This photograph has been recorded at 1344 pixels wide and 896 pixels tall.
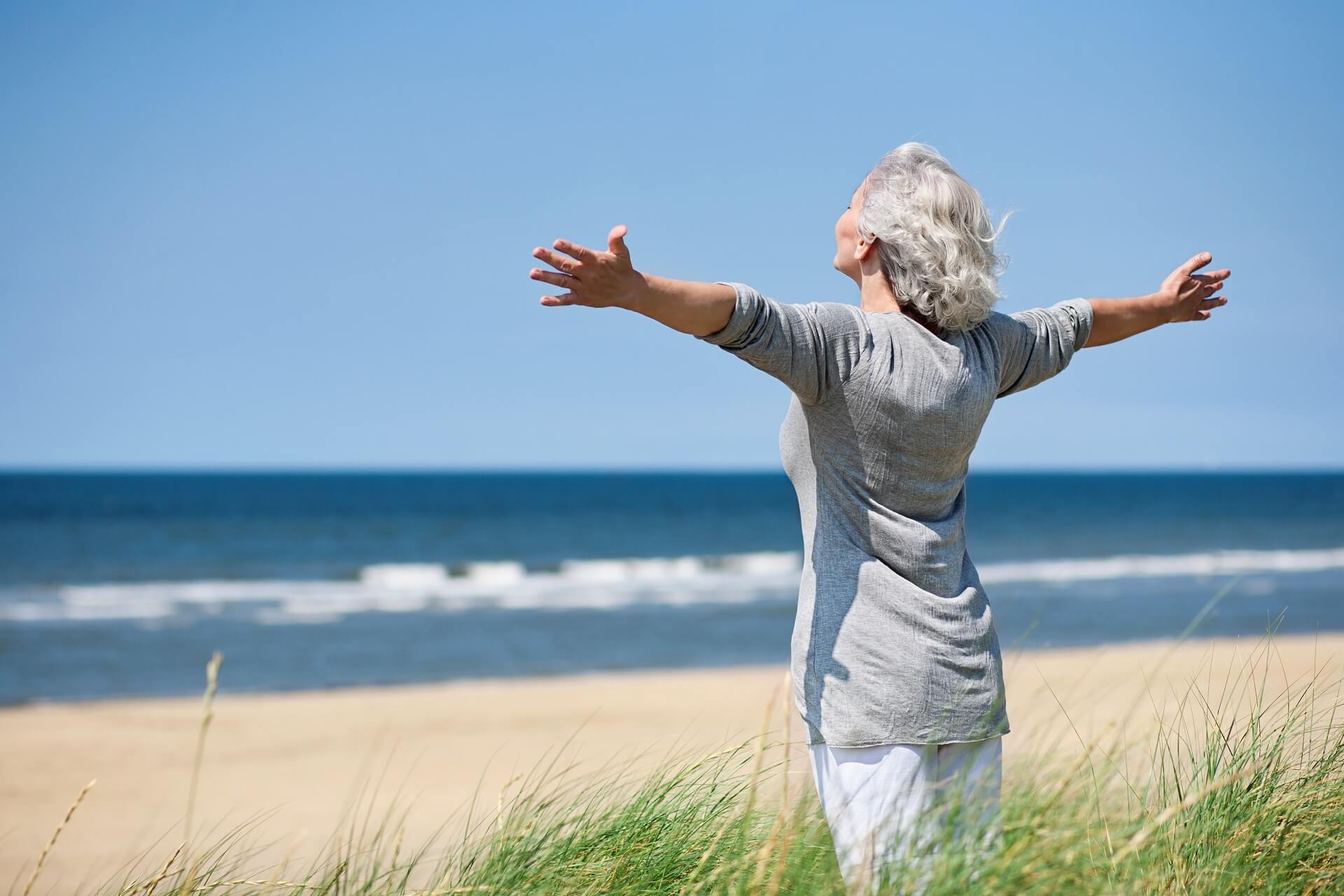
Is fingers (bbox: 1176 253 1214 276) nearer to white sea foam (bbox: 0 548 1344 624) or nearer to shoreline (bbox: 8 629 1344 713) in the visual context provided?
shoreline (bbox: 8 629 1344 713)

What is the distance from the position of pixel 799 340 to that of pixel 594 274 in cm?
32

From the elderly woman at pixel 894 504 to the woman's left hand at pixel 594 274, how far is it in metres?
0.02

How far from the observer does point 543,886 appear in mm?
1839

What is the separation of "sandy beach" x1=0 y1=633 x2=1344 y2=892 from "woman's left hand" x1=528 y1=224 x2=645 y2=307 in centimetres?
395

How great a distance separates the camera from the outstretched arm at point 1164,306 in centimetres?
220

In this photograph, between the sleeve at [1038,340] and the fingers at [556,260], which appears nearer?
the fingers at [556,260]

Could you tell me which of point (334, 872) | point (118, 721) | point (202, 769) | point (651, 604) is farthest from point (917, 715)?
point (651, 604)

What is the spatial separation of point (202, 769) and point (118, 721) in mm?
2061

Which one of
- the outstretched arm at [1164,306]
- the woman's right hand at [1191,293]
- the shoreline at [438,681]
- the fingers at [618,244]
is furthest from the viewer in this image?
the shoreline at [438,681]

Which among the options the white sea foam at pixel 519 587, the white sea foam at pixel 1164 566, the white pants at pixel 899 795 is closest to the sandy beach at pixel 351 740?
the white pants at pixel 899 795

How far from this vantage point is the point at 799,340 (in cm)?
162

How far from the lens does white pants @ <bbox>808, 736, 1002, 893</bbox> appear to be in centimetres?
165

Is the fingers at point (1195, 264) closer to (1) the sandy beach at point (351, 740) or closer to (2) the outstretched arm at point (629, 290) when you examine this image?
(2) the outstretched arm at point (629, 290)

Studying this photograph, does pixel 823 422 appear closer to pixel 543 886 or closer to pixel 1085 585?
pixel 543 886
